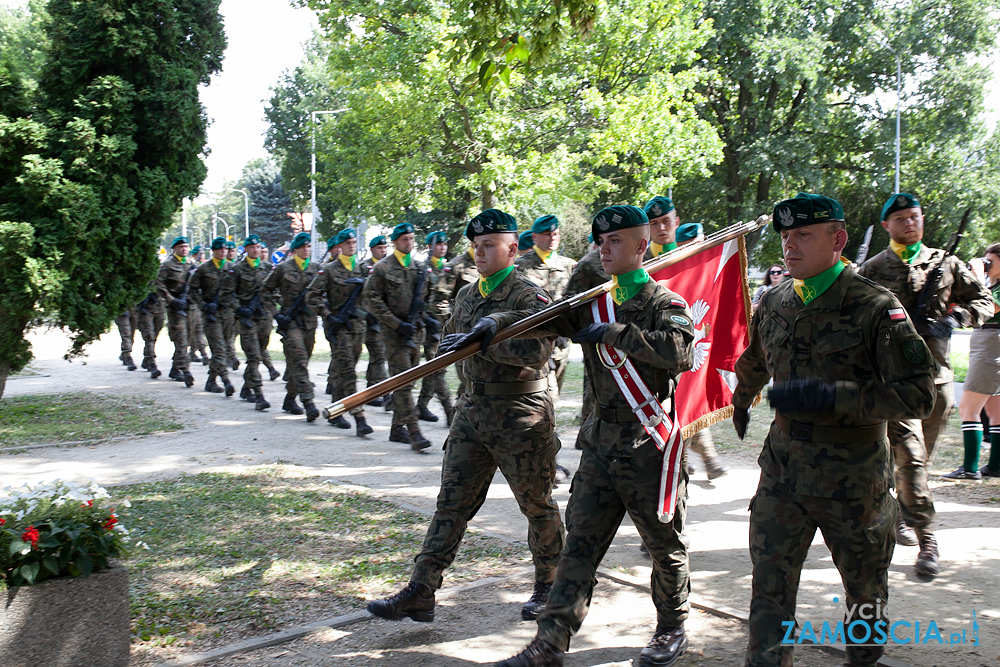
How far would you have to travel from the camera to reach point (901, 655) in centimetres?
426

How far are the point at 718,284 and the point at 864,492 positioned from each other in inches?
114

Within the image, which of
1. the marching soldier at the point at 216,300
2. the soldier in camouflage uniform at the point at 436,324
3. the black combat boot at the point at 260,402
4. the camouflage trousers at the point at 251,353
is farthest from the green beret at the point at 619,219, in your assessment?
the marching soldier at the point at 216,300

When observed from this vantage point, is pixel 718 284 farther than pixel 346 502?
No

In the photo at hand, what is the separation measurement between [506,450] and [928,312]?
341 cm

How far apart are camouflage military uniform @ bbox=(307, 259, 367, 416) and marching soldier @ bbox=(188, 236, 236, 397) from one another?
289cm

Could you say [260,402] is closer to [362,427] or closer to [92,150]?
[362,427]

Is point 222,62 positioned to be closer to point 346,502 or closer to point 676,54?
point 346,502

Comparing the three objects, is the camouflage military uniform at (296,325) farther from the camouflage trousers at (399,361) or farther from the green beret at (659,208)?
the green beret at (659,208)

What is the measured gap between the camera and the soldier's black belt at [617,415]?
13.2 feet

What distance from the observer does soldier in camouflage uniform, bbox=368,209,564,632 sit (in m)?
4.62

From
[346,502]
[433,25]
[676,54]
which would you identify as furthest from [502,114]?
[346,502]

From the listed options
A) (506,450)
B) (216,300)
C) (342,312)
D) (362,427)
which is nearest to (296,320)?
(342,312)

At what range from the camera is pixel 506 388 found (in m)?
4.77

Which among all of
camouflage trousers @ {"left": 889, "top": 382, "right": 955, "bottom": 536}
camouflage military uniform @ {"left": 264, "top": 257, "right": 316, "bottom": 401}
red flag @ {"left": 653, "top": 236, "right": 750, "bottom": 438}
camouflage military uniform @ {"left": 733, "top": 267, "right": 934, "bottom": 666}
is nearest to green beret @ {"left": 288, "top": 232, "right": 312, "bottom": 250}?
camouflage military uniform @ {"left": 264, "top": 257, "right": 316, "bottom": 401}
